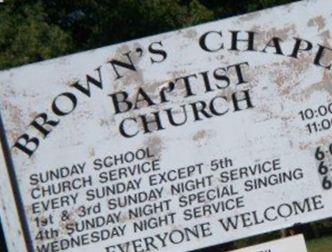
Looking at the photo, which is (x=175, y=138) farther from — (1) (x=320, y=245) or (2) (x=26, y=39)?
(1) (x=320, y=245)

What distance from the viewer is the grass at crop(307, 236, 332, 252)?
65.4 feet

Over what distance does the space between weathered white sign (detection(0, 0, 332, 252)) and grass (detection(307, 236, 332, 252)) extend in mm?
12061

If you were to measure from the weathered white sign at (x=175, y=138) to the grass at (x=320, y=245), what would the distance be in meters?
12.1

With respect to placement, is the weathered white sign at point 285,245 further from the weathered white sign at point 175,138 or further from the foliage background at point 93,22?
the foliage background at point 93,22

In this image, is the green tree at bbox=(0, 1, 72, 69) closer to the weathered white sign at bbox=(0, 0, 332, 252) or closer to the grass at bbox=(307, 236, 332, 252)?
the grass at bbox=(307, 236, 332, 252)

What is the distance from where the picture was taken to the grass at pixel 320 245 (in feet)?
65.4

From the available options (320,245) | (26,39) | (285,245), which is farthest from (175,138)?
(320,245)

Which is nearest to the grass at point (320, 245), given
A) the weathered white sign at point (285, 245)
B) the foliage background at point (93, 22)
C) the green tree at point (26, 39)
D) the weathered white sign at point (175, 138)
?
the foliage background at point (93, 22)

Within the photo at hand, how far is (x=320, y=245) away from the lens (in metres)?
21.0

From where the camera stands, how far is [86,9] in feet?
74.5

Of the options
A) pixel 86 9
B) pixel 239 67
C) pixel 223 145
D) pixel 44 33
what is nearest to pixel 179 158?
pixel 223 145

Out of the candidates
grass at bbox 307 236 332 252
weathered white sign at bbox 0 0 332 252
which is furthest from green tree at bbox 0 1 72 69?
weathered white sign at bbox 0 0 332 252

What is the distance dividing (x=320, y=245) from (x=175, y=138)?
13834 mm

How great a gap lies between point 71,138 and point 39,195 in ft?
1.58
